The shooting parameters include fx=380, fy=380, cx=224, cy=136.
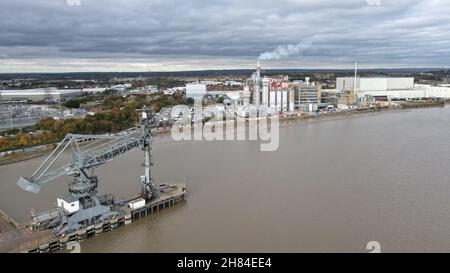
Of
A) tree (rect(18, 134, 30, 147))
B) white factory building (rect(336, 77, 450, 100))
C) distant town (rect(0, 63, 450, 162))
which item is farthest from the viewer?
white factory building (rect(336, 77, 450, 100))

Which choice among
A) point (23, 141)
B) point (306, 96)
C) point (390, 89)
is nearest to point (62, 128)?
point (23, 141)

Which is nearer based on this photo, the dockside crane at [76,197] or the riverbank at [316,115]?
the dockside crane at [76,197]

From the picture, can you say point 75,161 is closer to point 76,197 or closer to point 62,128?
point 76,197

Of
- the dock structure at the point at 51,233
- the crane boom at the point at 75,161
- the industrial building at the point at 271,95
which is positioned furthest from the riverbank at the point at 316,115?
the crane boom at the point at 75,161

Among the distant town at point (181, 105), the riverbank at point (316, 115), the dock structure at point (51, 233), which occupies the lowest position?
the dock structure at point (51, 233)

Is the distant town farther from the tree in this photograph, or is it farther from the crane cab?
the crane cab

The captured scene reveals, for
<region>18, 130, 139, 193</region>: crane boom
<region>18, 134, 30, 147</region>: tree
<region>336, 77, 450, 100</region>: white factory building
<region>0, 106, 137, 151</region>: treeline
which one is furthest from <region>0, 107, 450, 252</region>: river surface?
<region>336, 77, 450, 100</region>: white factory building

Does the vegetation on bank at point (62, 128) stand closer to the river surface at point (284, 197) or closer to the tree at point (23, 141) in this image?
the tree at point (23, 141)

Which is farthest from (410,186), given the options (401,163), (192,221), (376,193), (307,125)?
(307,125)

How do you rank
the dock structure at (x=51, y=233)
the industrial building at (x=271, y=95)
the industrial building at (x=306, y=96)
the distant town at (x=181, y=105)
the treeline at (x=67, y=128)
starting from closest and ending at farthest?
1. the dock structure at (x=51, y=233)
2. the treeline at (x=67, y=128)
3. the distant town at (x=181, y=105)
4. the industrial building at (x=271, y=95)
5. the industrial building at (x=306, y=96)
